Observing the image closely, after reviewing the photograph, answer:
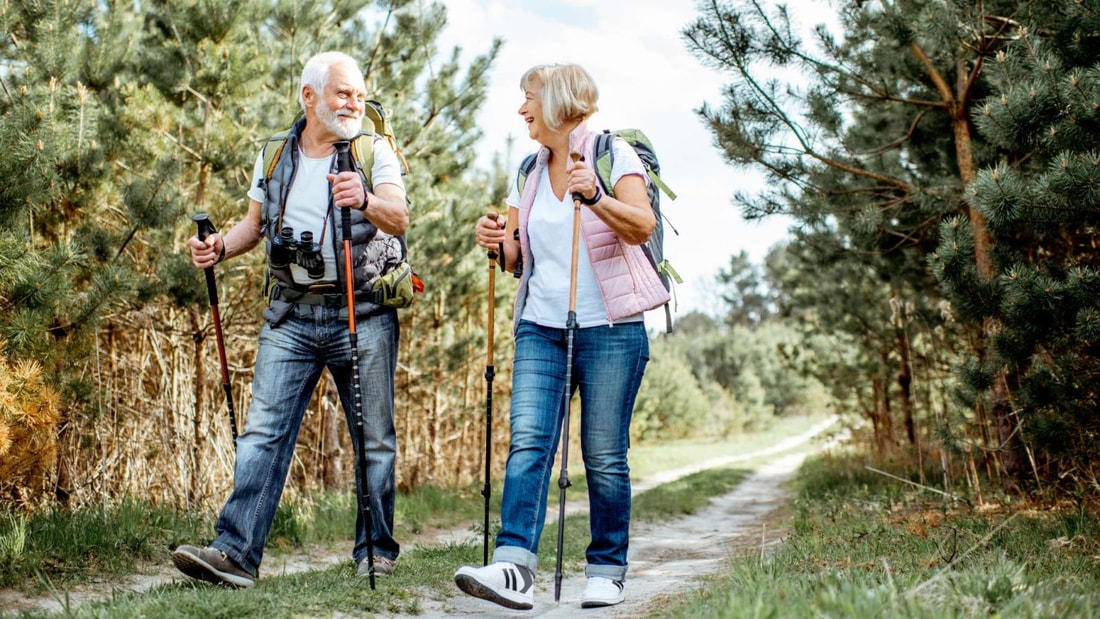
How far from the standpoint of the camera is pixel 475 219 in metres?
9.19

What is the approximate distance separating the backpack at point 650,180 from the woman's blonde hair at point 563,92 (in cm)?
15

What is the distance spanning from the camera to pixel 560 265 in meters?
3.64

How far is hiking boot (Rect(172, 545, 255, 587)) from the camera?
344cm

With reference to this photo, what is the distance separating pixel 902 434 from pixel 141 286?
9304 millimetres

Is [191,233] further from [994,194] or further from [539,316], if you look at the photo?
[994,194]

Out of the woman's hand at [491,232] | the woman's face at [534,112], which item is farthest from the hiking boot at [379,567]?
the woman's face at [534,112]

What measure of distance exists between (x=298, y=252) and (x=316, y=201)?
0.26m

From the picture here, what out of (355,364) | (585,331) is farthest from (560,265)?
(355,364)

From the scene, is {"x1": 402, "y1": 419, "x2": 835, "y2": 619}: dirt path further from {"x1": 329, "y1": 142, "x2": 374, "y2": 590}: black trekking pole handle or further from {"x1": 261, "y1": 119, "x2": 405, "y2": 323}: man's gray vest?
{"x1": 261, "y1": 119, "x2": 405, "y2": 323}: man's gray vest

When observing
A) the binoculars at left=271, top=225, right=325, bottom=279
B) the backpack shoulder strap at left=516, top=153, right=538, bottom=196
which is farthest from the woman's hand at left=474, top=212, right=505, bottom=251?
the binoculars at left=271, top=225, right=325, bottom=279

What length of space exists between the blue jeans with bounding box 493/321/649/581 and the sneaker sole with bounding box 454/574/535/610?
263mm

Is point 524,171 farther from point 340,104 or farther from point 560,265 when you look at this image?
point 340,104

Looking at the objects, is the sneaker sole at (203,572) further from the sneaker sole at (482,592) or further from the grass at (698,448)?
the grass at (698,448)

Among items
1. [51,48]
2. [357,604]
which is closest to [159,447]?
[51,48]
